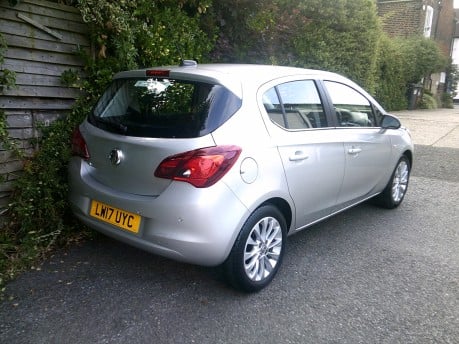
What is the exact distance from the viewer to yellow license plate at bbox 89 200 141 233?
2915mm

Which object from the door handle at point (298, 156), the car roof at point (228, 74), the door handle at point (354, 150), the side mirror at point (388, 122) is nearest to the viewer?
the car roof at point (228, 74)

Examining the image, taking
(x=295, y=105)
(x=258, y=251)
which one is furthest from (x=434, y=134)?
(x=258, y=251)

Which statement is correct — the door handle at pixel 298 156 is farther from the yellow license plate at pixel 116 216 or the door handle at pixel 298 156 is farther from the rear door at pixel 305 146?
the yellow license plate at pixel 116 216

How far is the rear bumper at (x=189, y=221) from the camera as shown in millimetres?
2703

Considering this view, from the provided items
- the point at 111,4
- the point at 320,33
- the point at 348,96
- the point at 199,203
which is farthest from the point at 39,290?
the point at 320,33

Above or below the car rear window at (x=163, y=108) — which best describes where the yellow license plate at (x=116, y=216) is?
below

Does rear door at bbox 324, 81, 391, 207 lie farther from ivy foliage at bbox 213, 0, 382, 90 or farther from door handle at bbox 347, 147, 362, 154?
ivy foliage at bbox 213, 0, 382, 90

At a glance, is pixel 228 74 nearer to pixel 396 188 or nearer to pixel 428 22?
pixel 396 188

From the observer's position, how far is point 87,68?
4.28 m

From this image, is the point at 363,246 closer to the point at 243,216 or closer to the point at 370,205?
the point at 370,205

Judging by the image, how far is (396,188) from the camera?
5.22 metres

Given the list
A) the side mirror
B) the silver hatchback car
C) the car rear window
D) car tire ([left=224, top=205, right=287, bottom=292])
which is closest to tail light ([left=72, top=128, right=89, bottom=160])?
the silver hatchback car

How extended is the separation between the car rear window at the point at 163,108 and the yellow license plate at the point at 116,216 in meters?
0.54

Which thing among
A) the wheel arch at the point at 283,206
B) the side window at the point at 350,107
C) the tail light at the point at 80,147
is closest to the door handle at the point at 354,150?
the side window at the point at 350,107
